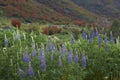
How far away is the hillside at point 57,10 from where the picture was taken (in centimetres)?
5797

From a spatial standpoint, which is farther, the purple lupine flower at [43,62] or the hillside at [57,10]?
the hillside at [57,10]

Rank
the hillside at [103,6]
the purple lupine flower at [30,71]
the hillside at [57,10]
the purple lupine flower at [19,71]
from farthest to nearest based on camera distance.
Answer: the hillside at [103,6] → the hillside at [57,10] → the purple lupine flower at [19,71] → the purple lupine flower at [30,71]

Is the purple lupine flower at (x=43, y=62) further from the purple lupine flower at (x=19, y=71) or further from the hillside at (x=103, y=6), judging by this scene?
the hillside at (x=103, y=6)

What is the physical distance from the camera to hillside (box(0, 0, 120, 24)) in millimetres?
57969

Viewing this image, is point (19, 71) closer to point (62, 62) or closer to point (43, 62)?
point (43, 62)

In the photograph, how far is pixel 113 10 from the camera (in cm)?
10225

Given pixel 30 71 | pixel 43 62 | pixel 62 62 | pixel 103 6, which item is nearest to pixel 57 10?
pixel 103 6

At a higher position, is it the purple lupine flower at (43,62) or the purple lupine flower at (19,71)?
the purple lupine flower at (43,62)

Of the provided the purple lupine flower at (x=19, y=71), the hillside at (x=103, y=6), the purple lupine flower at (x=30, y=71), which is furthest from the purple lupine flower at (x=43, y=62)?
the hillside at (x=103, y=6)

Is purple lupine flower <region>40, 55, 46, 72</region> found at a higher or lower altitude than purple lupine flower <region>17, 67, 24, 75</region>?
higher

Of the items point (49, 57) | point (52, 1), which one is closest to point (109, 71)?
point (49, 57)

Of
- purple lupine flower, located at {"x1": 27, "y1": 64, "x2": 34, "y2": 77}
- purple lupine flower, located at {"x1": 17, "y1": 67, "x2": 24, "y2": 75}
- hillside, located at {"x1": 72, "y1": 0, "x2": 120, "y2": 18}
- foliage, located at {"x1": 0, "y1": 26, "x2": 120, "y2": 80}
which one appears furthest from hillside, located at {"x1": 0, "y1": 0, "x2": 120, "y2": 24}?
purple lupine flower, located at {"x1": 27, "y1": 64, "x2": 34, "y2": 77}

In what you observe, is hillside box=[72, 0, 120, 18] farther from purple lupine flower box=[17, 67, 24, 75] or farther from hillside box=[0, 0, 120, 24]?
purple lupine flower box=[17, 67, 24, 75]

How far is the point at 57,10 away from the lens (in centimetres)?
7638
